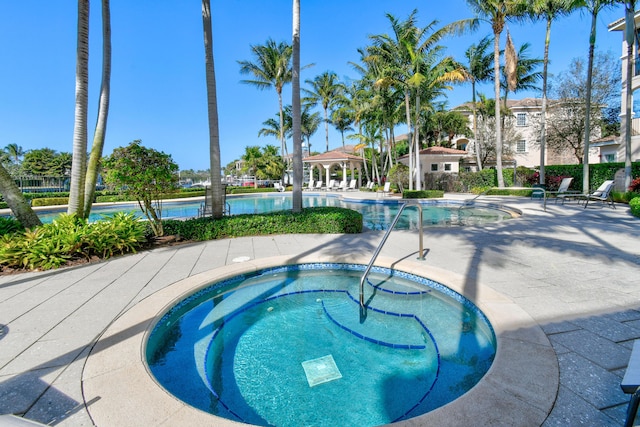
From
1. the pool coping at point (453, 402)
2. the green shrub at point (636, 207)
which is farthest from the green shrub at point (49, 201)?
the green shrub at point (636, 207)

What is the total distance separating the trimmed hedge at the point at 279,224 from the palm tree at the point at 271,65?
2231cm

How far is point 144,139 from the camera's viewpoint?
6.68 meters

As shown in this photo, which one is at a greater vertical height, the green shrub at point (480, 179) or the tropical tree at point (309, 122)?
the tropical tree at point (309, 122)

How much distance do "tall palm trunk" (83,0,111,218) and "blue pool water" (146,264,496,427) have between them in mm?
4382

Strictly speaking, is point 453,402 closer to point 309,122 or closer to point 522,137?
point 522,137

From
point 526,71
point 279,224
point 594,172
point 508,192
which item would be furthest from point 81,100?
point 526,71

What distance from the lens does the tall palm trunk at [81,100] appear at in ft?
19.7

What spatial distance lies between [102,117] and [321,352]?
7.27m

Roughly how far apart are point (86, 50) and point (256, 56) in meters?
23.0

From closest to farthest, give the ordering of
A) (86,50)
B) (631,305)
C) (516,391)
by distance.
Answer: (516,391) → (631,305) → (86,50)

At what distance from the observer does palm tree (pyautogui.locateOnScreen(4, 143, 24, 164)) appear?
72.3 metres

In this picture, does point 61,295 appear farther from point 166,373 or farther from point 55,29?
point 55,29

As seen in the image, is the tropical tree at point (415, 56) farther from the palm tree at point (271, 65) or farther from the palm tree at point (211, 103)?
the palm tree at point (211, 103)

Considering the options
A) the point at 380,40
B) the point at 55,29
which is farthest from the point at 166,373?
the point at 380,40
